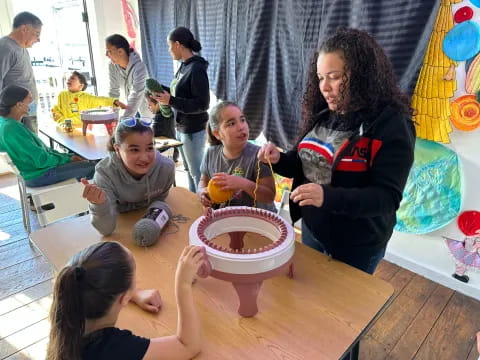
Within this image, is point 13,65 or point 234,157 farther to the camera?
point 13,65

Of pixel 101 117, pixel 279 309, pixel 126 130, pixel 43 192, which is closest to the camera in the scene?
pixel 279 309

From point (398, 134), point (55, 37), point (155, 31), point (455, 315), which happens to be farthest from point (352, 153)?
point (55, 37)

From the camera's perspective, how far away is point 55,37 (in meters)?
5.29

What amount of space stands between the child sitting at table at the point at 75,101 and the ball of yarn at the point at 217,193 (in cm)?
232

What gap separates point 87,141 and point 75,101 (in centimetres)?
76

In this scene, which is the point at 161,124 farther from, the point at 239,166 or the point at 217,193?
the point at 217,193

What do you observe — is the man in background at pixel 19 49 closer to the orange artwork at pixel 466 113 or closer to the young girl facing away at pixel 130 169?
the young girl facing away at pixel 130 169

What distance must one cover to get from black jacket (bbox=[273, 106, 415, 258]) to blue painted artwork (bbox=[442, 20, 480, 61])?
1.09 m

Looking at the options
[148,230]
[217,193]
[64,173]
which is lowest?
[64,173]

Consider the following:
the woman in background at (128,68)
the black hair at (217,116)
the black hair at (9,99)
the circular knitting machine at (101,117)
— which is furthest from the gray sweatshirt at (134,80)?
the black hair at (217,116)

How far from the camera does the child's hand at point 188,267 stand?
31.4 inches

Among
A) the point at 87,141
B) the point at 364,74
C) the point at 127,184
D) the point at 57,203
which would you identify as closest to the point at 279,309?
the point at 364,74

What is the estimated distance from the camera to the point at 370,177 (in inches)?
38.7

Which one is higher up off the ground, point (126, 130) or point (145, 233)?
point (126, 130)
